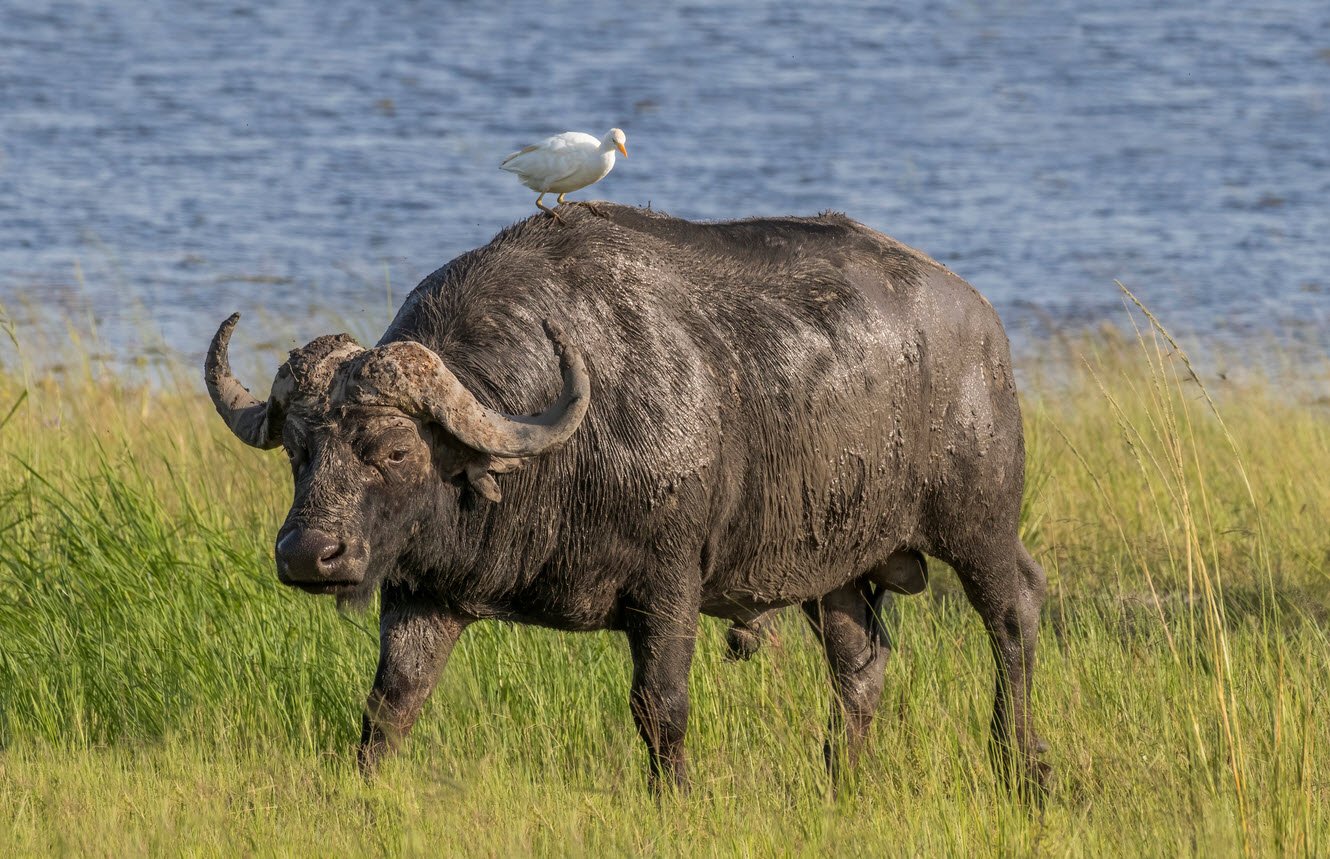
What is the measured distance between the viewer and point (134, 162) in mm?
20047

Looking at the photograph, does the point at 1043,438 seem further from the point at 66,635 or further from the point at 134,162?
the point at 134,162

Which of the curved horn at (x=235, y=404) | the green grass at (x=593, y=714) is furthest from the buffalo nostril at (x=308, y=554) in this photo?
the green grass at (x=593, y=714)

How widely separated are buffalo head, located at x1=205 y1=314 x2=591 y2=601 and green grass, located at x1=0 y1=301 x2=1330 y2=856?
73 cm

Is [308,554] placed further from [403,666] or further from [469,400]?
[403,666]

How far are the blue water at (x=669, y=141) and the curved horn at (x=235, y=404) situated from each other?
6425 mm

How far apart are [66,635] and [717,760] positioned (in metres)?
2.55

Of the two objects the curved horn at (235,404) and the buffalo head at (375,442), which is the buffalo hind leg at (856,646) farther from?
the curved horn at (235,404)

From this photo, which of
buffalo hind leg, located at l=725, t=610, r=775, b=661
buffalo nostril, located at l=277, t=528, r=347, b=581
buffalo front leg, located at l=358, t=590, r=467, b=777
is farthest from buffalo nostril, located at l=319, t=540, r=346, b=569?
buffalo hind leg, located at l=725, t=610, r=775, b=661

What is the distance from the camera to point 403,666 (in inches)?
225

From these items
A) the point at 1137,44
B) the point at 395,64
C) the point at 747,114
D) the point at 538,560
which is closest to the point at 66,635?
the point at 538,560

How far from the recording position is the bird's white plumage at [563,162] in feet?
19.9

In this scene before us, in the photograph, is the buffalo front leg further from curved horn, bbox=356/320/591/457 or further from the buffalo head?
curved horn, bbox=356/320/591/457

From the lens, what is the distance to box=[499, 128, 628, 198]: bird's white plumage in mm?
6051

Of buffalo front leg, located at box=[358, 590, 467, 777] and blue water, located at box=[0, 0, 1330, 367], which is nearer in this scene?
buffalo front leg, located at box=[358, 590, 467, 777]
